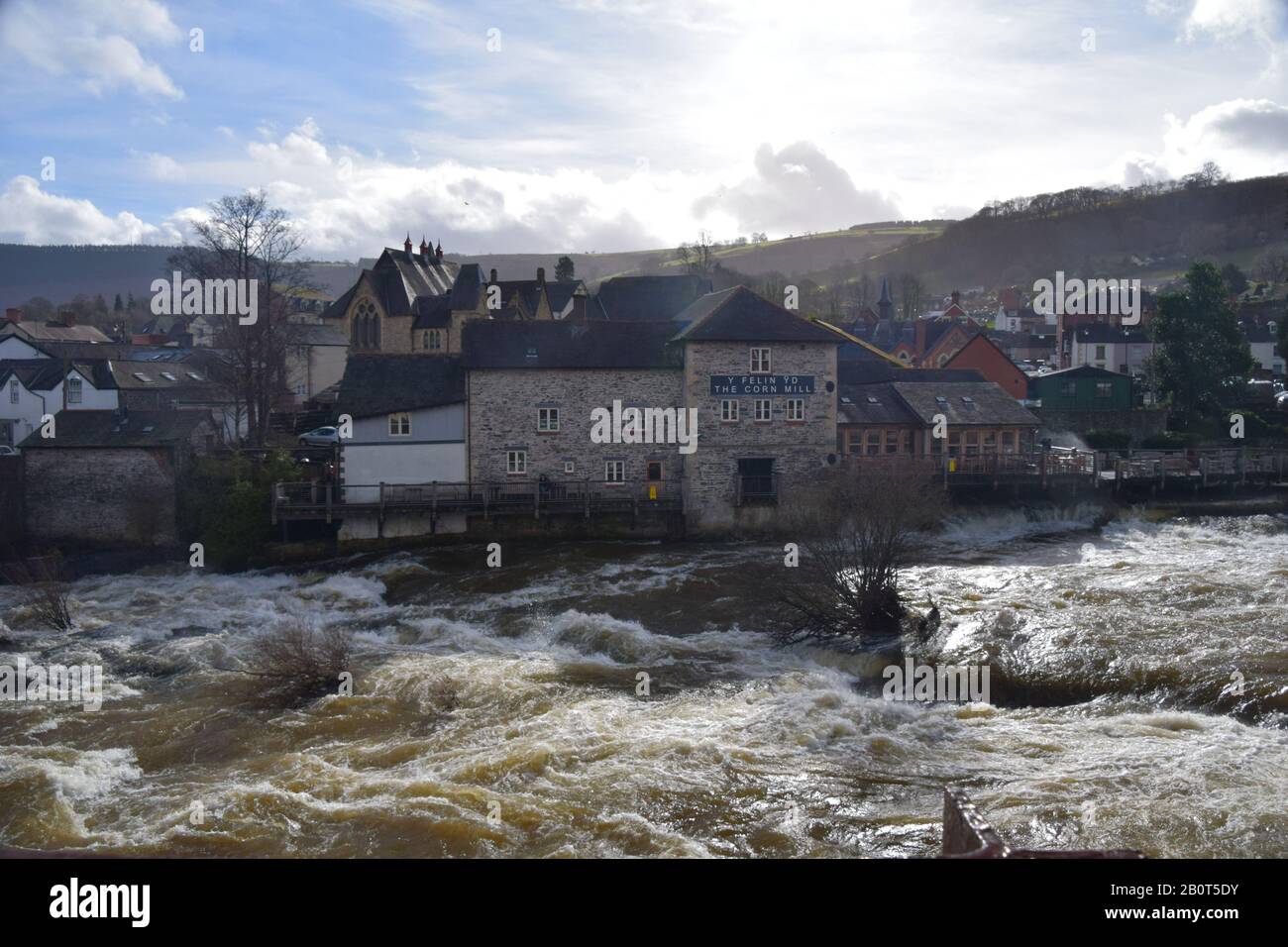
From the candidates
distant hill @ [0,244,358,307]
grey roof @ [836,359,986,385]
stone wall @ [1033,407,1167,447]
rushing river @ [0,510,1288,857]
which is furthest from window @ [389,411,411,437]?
distant hill @ [0,244,358,307]

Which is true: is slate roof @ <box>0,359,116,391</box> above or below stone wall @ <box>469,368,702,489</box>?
above

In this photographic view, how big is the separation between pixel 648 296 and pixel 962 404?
803 inches

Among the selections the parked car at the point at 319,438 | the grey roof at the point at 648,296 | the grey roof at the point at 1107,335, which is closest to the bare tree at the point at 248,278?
the parked car at the point at 319,438

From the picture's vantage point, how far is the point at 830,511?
24719mm

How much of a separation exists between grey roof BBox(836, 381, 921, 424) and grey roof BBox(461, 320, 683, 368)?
689cm

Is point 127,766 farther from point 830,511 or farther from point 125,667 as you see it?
point 830,511

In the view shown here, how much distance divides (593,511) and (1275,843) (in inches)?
906

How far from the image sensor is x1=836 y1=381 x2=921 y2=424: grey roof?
36656 mm

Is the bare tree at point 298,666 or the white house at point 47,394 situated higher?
the white house at point 47,394

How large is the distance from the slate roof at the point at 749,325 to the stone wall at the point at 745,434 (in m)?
0.27

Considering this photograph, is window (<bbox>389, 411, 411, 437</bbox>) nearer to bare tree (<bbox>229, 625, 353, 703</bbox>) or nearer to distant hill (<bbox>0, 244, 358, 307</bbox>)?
bare tree (<bbox>229, 625, 353, 703</bbox>)

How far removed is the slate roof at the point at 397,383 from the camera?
1296 inches

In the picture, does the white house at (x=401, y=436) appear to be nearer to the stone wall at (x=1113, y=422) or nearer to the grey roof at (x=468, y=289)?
the grey roof at (x=468, y=289)
